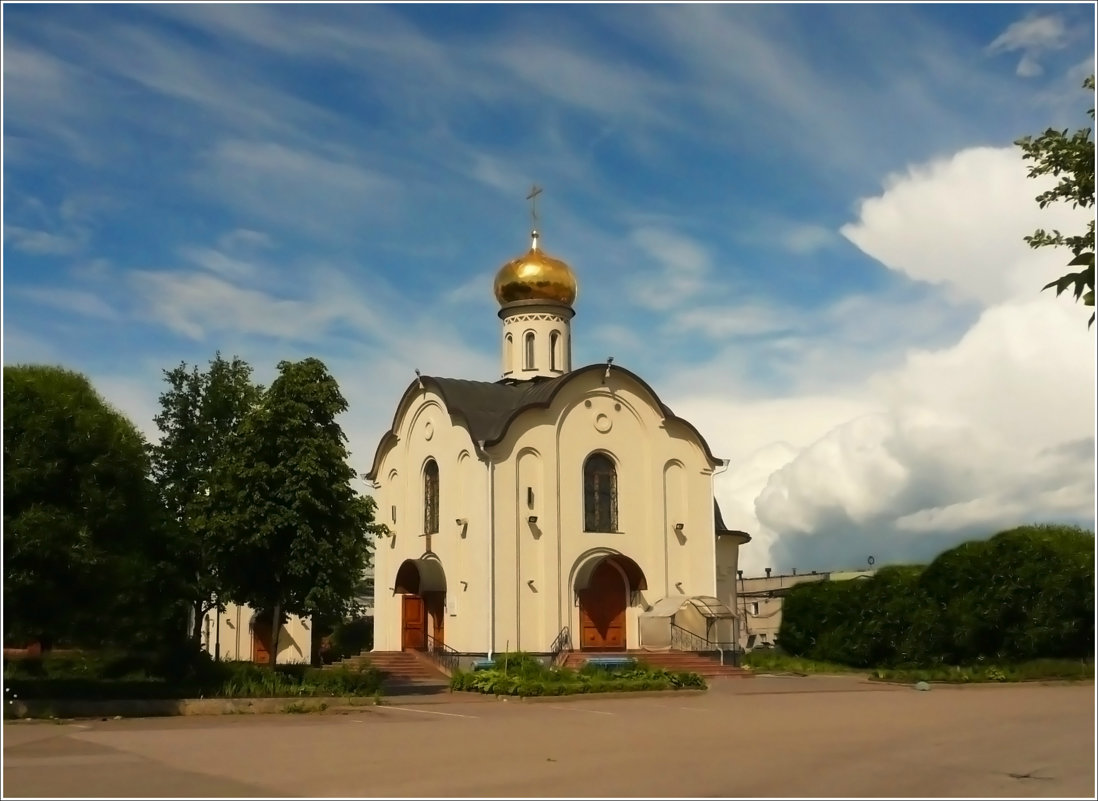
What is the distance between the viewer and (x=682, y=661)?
29.4 meters

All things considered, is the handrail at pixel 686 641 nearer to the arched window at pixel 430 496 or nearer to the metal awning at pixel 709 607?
the metal awning at pixel 709 607

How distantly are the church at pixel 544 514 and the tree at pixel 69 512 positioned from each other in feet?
41.3

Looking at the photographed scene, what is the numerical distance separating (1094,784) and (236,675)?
45.1 feet

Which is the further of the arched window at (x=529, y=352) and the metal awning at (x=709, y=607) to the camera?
the arched window at (x=529, y=352)

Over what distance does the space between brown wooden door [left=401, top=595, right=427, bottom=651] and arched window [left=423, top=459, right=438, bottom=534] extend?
2118 millimetres

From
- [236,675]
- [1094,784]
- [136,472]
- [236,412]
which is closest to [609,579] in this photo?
[236,412]

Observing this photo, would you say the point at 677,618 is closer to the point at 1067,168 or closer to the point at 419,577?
the point at 419,577

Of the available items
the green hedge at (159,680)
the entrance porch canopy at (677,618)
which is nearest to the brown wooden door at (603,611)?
the entrance porch canopy at (677,618)

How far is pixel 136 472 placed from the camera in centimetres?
1803

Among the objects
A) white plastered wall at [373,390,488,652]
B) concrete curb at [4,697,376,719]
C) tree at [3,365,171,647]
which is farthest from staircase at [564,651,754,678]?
tree at [3,365,171,647]

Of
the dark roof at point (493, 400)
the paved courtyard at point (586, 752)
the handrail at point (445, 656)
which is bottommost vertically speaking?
the paved courtyard at point (586, 752)

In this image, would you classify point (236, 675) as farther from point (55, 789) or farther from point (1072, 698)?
point (1072, 698)

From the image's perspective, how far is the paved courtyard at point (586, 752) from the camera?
1026 cm

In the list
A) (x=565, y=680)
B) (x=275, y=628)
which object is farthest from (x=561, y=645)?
(x=275, y=628)
